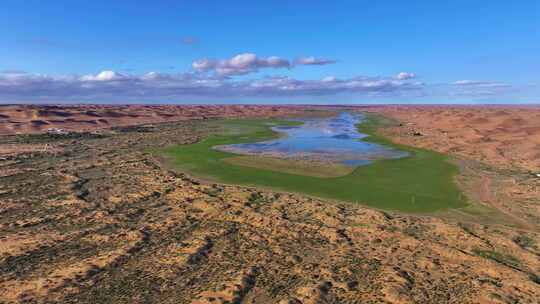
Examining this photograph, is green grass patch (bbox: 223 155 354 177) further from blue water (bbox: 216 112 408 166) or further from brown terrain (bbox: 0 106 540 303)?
brown terrain (bbox: 0 106 540 303)

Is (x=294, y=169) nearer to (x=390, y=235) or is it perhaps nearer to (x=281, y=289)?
(x=390, y=235)

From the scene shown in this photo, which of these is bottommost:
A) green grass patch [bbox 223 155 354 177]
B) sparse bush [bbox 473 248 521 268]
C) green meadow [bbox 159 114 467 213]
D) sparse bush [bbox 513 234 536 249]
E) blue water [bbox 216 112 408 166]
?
sparse bush [bbox 473 248 521 268]

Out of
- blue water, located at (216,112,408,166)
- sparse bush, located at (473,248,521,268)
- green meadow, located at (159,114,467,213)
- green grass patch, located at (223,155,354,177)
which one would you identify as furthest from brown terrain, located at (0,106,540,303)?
blue water, located at (216,112,408,166)

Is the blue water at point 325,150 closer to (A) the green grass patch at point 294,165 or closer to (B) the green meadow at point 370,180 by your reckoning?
(A) the green grass patch at point 294,165

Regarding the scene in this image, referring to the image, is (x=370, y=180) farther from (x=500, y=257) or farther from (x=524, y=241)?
(x=500, y=257)

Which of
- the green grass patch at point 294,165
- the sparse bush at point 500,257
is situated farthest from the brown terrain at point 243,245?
the green grass patch at point 294,165

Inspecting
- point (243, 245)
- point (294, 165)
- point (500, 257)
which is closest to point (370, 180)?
point (294, 165)

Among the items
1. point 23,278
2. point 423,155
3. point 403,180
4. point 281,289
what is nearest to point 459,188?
point 403,180
